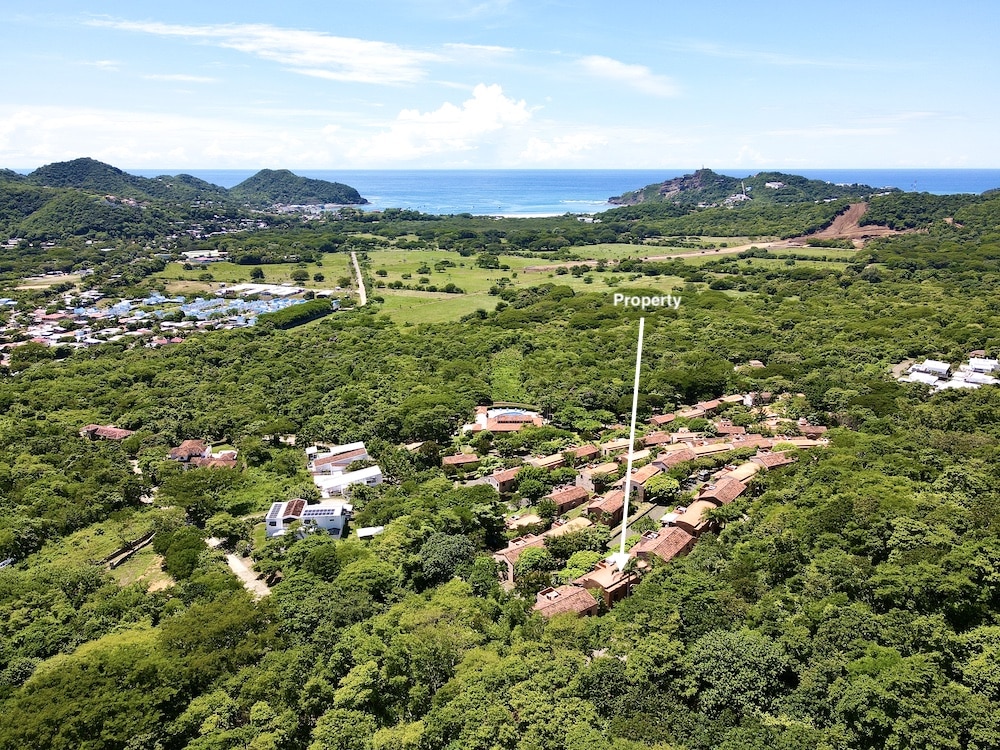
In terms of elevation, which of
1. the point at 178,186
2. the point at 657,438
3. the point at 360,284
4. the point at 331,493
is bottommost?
the point at 331,493

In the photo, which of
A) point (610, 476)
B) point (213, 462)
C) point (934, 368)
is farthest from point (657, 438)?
point (213, 462)

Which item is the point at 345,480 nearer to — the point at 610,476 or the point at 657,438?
the point at 610,476

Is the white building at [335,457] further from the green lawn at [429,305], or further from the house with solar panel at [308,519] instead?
the green lawn at [429,305]

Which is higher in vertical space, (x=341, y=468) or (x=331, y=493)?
(x=341, y=468)

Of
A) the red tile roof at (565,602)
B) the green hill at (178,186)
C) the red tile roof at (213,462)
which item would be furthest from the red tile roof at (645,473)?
the green hill at (178,186)

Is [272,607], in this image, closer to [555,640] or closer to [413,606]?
[413,606]

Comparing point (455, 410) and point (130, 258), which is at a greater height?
point (130, 258)

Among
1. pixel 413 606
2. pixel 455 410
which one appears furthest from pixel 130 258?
pixel 413 606
